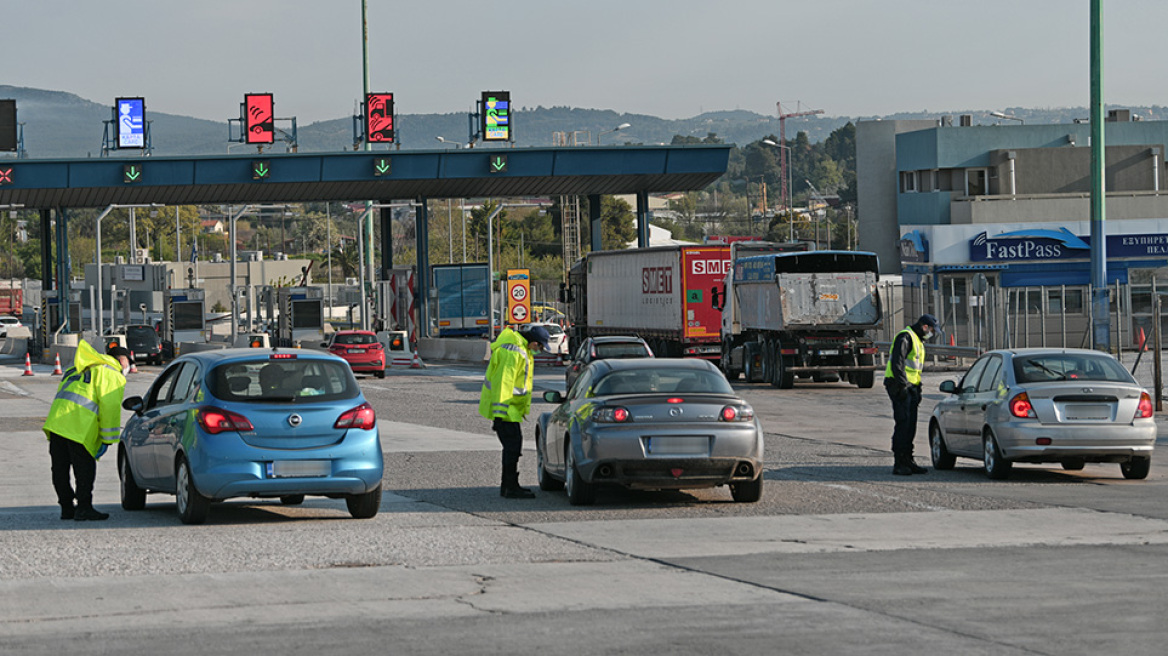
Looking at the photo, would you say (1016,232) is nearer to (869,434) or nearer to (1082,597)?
(869,434)

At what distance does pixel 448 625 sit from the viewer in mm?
8680

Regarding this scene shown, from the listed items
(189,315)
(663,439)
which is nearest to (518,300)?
(189,315)

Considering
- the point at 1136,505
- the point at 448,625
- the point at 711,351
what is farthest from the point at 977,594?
the point at 711,351

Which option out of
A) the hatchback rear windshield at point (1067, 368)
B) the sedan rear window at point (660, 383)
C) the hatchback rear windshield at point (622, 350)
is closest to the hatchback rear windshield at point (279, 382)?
the sedan rear window at point (660, 383)

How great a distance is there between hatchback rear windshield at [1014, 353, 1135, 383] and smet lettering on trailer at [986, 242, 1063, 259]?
36005 mm

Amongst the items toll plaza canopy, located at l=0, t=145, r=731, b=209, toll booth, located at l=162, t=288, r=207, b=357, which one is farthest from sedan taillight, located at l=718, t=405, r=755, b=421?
toll booth, located at l=162, t=288, r=207, b=357

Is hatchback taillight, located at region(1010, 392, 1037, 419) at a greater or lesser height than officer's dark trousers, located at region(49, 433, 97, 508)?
greater

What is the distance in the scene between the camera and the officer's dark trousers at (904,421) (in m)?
17.6

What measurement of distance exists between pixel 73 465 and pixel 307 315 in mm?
53218

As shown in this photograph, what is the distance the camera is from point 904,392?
58.6 ft

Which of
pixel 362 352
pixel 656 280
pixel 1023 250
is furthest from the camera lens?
pixel 1023 250

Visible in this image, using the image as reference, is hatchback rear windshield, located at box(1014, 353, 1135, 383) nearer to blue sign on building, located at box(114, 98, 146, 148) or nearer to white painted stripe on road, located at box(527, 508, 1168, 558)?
white painted stripe on road, located at box(527, 508, 1168, 558)

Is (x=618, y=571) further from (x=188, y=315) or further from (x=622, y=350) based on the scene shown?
(x=188, y=315)

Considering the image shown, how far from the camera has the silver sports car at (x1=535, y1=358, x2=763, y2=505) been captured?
14031mm
